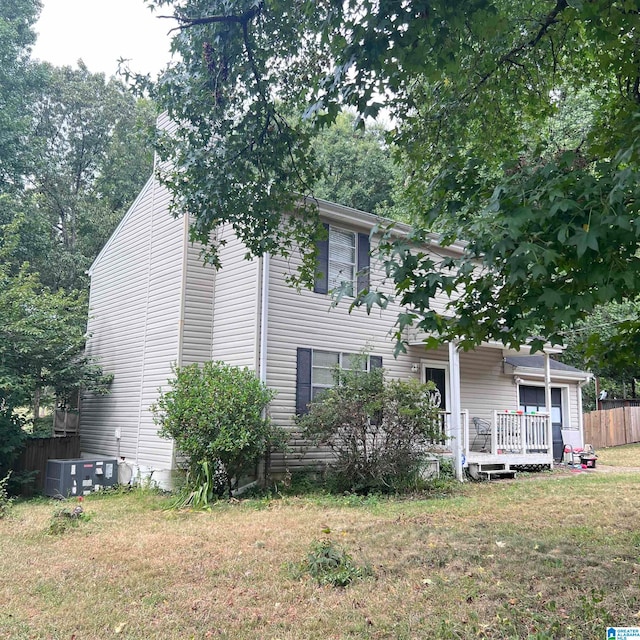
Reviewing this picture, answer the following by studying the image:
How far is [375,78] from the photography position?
196 inches

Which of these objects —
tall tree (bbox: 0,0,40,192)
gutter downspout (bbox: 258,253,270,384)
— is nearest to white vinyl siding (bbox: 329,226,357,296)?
gutter downspout (bbox: 258,253,270,384)

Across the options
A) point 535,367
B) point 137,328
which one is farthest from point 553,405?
point 137,328

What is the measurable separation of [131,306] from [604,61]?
1052 cm

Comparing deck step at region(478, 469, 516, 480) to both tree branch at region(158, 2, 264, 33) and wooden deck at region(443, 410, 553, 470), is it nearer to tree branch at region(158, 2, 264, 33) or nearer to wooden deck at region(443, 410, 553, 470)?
wooden deck at region(443, 410, 553, 470)

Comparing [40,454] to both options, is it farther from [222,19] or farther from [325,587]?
[222,19]

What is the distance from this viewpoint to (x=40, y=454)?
12445mm

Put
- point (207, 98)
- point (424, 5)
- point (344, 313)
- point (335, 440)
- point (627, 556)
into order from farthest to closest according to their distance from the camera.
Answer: point (344, 313)
point (335, 440)
point (207, 98)
point (627, 556)
point (424, 5)

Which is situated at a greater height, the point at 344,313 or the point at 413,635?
the point at 344,313

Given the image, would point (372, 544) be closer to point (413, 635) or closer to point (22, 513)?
point (413, 635)

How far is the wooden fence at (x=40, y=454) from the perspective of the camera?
11859 mm

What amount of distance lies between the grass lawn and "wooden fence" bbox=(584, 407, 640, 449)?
14668 millimetres

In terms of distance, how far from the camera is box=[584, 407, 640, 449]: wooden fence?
21.8 metres

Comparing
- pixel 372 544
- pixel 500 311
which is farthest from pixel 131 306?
pixel 500 311

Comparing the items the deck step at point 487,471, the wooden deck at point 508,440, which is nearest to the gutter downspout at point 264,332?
the wooden deck at point 508,440
